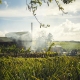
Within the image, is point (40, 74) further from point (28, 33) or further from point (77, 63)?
point (28, 33)

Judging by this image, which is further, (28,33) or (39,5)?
(28,33)

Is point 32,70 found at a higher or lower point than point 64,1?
lower

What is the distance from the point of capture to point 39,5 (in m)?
8.03

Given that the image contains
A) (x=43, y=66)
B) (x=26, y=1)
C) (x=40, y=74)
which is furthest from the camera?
(x=26, y=1)

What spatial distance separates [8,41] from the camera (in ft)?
164

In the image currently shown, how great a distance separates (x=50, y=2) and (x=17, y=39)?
50.2m

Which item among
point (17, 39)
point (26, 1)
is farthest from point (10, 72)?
point (17, 39)

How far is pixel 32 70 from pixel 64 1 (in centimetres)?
478

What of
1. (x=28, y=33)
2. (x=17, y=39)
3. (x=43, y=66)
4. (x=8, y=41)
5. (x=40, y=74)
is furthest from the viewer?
(x=28, y=33)

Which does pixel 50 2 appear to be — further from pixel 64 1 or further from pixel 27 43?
pixel 27 43

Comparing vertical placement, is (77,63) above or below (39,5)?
below

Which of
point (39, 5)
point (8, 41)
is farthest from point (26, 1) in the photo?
point (8, 41)

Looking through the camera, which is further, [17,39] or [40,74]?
[17,39]

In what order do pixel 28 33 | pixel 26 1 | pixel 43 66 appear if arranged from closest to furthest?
pixel 43 66
pixel 26 1
pixel 28 33
